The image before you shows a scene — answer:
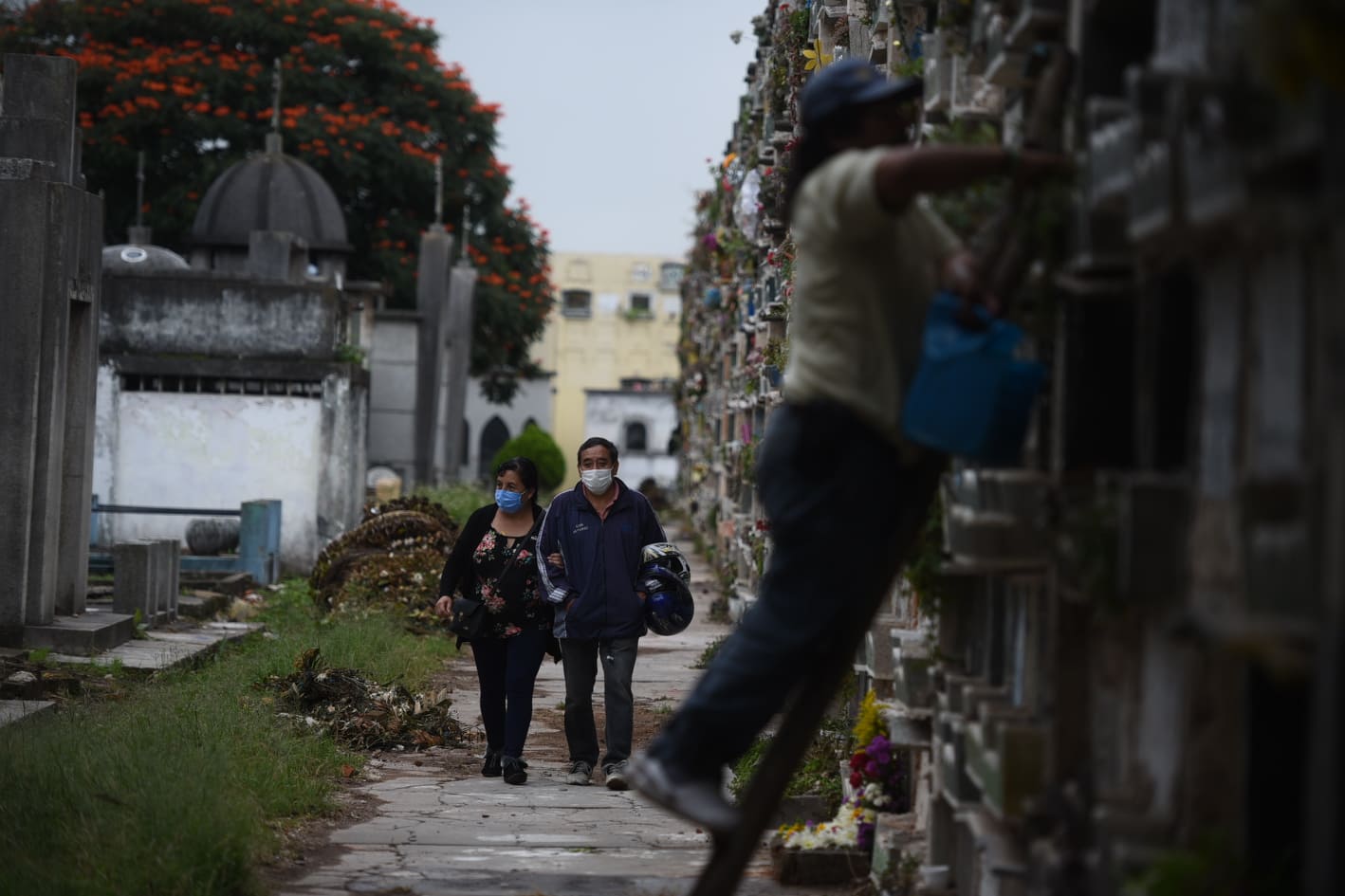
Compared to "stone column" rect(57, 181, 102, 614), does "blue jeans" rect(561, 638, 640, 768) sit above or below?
below

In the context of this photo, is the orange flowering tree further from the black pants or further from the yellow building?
the yellow building

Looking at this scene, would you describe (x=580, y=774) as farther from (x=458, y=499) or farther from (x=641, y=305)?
(x=641, y=305)

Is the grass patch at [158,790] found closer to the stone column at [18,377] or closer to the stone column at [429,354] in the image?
the stone column at [18,377]

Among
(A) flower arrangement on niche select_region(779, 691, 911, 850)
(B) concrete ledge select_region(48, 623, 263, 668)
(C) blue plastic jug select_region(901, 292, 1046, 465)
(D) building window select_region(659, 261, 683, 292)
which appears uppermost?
(D) building window select_region(659, 261, 683, 292)

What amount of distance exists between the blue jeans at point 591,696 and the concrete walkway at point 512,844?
0.73 feet

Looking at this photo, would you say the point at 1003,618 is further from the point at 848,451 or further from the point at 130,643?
the point at 130,643

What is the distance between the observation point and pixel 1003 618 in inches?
215

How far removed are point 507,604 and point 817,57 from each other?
4.01 meters

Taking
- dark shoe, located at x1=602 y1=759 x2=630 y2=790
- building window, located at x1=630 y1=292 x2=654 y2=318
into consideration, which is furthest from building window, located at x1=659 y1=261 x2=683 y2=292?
dark shoe, located at x1=602 y1=759 x2=630 y2=790

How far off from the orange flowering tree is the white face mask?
28127mm

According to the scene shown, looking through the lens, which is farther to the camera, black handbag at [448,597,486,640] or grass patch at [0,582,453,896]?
black handbag at [448,597,486,640]

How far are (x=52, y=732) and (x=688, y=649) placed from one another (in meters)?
10.9

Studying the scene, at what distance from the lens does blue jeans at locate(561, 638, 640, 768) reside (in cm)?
1009

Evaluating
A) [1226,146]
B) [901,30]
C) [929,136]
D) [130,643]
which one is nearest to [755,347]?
[130,643]
